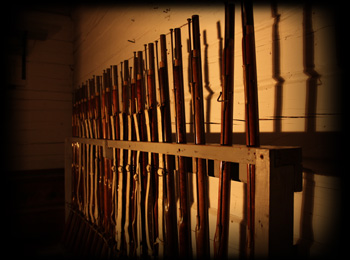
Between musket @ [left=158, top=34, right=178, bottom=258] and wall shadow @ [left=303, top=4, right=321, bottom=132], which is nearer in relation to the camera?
wall shadow @ [left=303, top=4, right=321, bottom=132]

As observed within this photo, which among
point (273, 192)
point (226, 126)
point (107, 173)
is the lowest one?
point (107, 173)

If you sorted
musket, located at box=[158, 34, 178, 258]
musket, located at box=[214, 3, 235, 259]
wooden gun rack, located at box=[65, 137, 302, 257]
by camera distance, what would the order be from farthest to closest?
1. musket, located at box=[158, 34, 178, 258]
2. musket, located at box=[214, 3, 235, 259]
3. wooden gun rack, located at box=[65, 137, 302, 257]

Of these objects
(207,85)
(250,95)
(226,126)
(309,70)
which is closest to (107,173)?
(207,85)

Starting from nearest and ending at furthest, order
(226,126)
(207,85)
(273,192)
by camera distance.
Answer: (273,192)
(226,126)
(207,85)

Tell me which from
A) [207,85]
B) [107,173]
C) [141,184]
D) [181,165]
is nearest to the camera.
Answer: [181,165]

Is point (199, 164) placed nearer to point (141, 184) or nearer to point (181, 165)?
point (181, 165)

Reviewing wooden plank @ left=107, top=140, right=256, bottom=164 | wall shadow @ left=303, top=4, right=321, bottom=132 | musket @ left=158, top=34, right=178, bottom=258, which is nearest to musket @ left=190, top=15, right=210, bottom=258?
wooden plank @ left=107, top=140, right=256, bottom=164

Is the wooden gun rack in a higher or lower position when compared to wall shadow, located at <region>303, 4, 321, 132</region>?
lower

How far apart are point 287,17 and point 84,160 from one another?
153cm

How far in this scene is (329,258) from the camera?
65 cm

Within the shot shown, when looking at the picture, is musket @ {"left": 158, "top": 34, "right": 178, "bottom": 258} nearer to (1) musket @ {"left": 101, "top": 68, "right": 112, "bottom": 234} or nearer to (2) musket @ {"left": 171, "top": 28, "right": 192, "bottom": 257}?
(2) musket @ {"left": 171, "top": 28, "right": 192, "bottom": 257}

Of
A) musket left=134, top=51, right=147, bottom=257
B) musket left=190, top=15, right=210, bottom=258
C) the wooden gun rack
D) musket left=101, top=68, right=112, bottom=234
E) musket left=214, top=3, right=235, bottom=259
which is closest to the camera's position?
the wooden gun rack

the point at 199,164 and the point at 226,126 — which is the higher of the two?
the point at 226,126

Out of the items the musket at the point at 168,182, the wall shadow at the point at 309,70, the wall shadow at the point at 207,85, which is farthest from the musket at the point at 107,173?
the wall shadow at the point at 309,70
